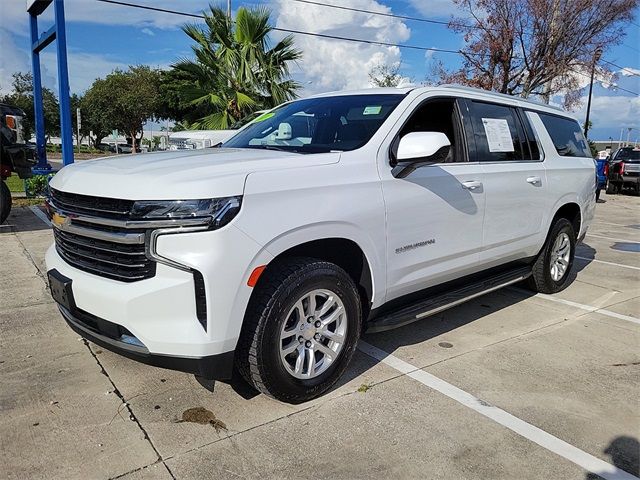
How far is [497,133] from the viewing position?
4.48m

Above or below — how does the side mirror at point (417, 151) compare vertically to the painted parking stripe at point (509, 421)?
above

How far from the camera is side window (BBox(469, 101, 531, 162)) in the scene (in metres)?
4.28

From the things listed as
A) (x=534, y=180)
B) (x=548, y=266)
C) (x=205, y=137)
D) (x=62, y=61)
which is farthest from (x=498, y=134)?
(x=205, y=137)

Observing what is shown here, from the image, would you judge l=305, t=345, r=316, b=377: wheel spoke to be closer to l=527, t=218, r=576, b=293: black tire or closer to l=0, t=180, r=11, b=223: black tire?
l=527, t=218, r=576, b=293: black tire

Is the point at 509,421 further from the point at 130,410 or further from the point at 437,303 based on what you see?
the point at 130,410

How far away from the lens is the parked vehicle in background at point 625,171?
19.5 meters

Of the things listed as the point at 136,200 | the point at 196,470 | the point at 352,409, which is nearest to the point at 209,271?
the point at 136,200

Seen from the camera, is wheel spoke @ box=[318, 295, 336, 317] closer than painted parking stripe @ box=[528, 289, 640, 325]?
Yes

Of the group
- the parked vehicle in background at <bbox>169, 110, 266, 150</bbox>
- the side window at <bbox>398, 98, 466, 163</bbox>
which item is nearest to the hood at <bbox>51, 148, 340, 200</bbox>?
the side window at <bbox>398, 98, 466, 163</bbox>

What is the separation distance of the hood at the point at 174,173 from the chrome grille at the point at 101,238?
0.22 feet

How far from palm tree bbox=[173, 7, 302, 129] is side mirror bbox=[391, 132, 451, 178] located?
12.1m

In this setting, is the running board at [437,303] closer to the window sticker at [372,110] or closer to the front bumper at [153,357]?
the front bumper at [153,357]

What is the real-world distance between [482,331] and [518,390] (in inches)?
42.4

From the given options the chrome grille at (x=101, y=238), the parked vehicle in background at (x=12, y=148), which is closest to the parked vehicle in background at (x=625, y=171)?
the parked vehicle in background at (x=12, y=148)
